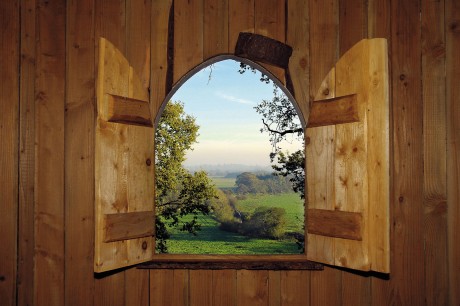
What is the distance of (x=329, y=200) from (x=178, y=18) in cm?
135

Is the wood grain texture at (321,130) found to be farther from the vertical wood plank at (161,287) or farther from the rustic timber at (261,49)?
the vertical wood plank at (161,287)

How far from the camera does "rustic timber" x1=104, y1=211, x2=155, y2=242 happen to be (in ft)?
6.10

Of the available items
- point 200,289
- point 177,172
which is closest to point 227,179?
point 177,172

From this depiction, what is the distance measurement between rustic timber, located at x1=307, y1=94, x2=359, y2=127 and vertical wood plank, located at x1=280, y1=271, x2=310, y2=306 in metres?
0.86

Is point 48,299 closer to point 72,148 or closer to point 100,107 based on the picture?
point 72,148

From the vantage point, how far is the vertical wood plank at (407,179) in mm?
2092

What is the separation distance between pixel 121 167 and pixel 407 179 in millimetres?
1576

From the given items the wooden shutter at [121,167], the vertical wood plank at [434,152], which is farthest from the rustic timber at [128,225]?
the vertical wood plank at [434,152]

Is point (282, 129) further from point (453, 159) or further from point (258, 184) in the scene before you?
point (258, 184)

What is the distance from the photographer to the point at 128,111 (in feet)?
6.38

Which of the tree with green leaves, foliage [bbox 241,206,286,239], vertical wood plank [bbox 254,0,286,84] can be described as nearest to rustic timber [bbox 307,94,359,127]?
vertical wood plank [bbox 254,0,286,84]

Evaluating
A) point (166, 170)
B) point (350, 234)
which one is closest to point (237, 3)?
point (350, 234)

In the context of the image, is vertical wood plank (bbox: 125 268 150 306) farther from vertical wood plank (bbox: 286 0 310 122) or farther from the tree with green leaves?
the tree with green leaves

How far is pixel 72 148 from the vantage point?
2.14 m
